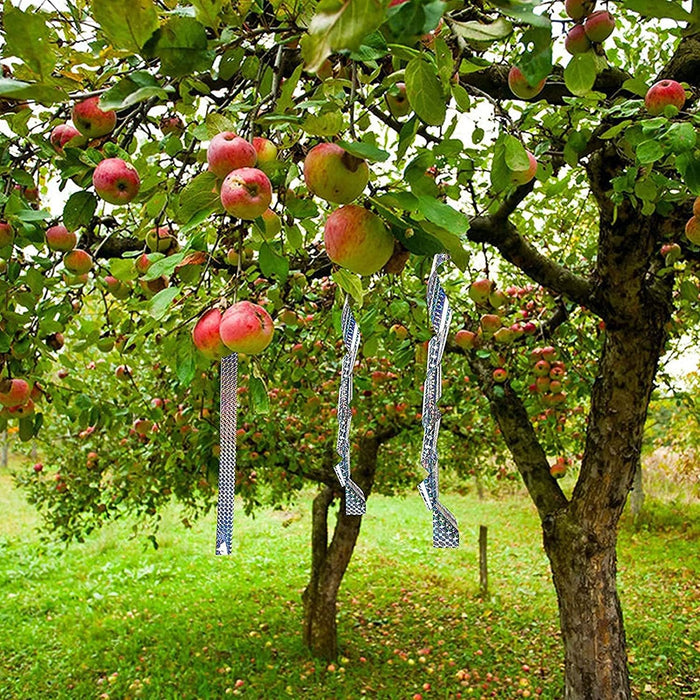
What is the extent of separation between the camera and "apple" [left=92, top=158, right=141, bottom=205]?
101cm

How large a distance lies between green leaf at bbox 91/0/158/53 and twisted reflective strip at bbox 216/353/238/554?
2.08 ft

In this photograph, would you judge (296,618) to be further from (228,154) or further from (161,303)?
(228,154)

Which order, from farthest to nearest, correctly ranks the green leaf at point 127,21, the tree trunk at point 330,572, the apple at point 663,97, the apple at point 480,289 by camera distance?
the tree trunk at point 330,572 → the apple at point 480,289 → the apple at point 663,97 → the green leaf at point 127,21

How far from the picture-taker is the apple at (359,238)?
0.81 metres

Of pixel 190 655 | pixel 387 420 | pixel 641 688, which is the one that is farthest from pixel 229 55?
pixel 190 655

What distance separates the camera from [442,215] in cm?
74

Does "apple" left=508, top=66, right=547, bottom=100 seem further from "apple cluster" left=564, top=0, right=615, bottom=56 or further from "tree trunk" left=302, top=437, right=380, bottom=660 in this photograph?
"tree trunk" left=302, top=437, right=380, bottom=660

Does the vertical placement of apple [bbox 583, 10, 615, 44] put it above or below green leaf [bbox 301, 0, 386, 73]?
above

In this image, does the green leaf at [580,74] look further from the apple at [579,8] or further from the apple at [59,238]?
the apple at [59,238]

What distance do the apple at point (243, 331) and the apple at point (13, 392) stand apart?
108 cm

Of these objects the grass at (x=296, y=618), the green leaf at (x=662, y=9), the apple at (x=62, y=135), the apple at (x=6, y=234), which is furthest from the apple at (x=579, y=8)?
the grass at (x=296, y=618)

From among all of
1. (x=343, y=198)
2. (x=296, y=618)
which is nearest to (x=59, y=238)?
(x=343, y=198)

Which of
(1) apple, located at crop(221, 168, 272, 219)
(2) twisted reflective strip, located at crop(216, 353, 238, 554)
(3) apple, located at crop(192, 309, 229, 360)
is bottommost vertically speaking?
(2) twisted reflective strip, located at crop(216, 353, 238, 554)

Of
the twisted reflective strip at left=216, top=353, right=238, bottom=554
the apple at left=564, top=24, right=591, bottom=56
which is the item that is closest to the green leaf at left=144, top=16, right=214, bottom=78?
the twisted reflective strip at left=216, top=353, right=238, bottom=554
